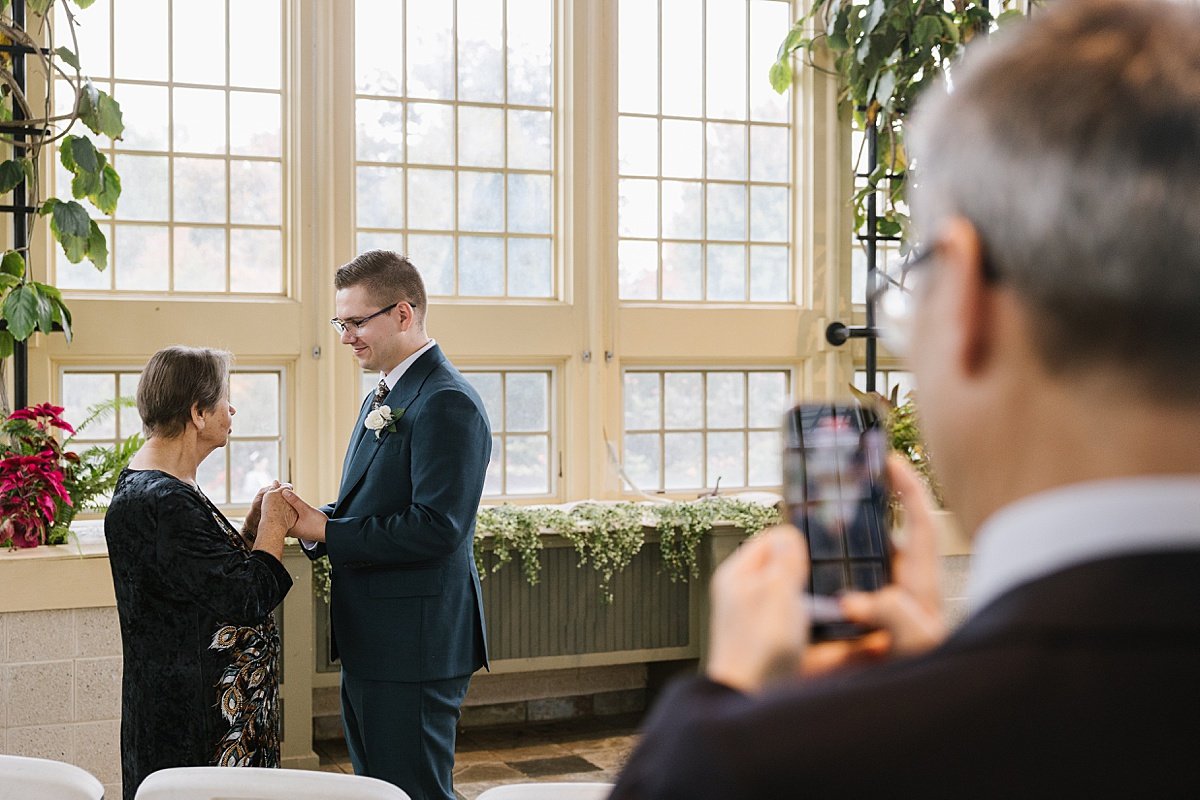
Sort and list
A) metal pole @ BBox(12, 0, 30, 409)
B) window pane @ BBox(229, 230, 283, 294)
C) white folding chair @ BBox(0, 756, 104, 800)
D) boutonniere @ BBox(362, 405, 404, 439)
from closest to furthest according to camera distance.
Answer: white folding chair @ BBox(0, 756, 104, 800), boutonniere @ BBox(362, 405, 404, 439), metal pole @ BBox(12, 0, 30, 409), window pane @ BBox(229, 230, 283, 294)

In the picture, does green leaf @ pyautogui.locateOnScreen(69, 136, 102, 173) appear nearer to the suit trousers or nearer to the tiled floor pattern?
the suit trousers

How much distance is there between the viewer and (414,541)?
2986mm

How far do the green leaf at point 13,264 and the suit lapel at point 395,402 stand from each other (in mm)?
1756

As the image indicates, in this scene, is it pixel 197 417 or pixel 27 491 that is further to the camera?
pixel 27 491

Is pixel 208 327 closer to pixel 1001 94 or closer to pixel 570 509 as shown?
pixel 570 509

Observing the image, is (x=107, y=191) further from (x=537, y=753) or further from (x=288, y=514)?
(x=537, y=753)

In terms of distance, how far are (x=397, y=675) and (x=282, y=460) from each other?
241 cm

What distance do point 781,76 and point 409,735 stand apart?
12.6 feet

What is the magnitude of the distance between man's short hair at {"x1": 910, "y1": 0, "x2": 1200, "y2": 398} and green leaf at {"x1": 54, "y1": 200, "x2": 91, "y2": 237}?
4.27 m

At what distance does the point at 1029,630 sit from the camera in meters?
0.52

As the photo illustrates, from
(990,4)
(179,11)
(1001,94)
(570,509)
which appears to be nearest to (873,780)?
(1001,94)

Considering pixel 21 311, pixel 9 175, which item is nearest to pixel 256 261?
pixel 9 175

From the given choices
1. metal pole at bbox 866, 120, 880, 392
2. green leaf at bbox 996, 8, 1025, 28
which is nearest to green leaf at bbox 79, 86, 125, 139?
metal pole at bbox 866, 120, 880, 392

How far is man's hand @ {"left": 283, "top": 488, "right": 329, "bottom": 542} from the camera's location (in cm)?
302
